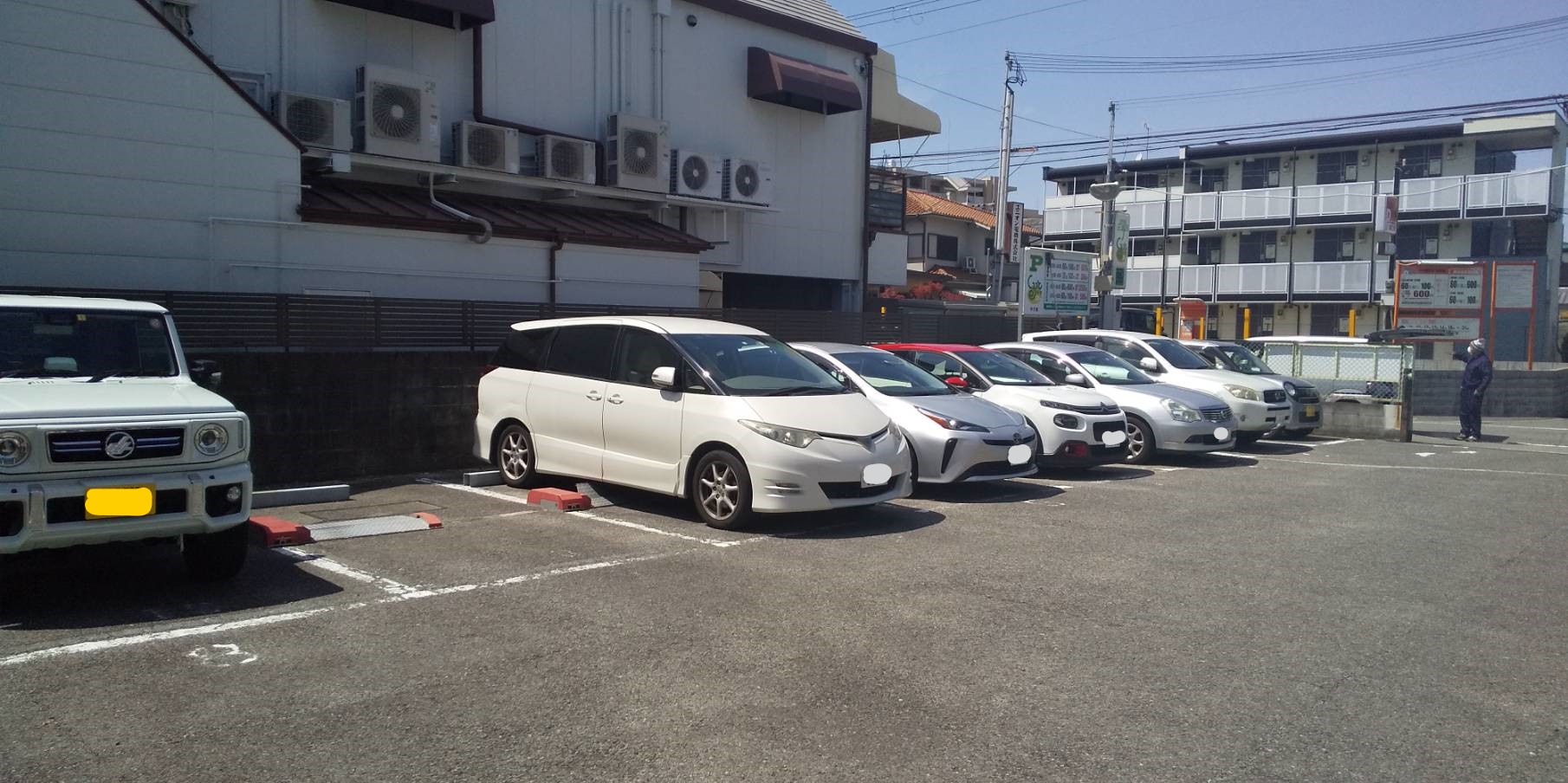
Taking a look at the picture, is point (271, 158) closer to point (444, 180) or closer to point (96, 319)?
point (444, 180)

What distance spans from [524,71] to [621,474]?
9806mm

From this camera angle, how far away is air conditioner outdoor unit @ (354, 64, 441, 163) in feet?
47.0

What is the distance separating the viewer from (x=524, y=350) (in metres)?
10.5

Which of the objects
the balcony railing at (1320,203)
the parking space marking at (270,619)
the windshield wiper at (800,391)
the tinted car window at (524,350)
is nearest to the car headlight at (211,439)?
the parking space marking at (270,619)

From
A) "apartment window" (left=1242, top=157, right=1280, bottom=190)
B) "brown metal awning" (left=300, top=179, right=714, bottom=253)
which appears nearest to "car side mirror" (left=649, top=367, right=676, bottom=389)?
"brown metal awning" (left=300, top=179, right=714, bottom=253)

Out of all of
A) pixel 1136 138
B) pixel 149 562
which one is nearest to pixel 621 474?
pixel 149 562

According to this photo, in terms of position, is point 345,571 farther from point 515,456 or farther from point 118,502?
point 515,456

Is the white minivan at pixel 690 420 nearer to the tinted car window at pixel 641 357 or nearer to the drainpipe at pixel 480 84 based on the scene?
the tinted car window at pixel 641 357

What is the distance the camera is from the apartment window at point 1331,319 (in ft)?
124

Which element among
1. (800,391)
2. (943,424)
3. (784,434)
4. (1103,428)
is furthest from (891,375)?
(784,434)

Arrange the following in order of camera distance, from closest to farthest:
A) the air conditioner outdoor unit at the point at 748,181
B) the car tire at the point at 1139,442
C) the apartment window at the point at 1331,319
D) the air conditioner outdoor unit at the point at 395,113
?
the car tire at the point at 1139,442 < the air conditioner outdoor unit at the point at 395,113 < the air conditioner outdoor unit at the point at 748,181 < the apartment window at the point at 1331,319

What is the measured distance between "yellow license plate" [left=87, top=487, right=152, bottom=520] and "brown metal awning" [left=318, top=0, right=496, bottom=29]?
10.6 m

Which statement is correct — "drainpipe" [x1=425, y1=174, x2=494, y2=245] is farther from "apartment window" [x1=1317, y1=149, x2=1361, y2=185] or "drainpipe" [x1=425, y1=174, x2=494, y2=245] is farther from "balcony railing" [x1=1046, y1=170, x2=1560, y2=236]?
"apartment window" [x1=1317, y1=149, x2=1361, y2=185]

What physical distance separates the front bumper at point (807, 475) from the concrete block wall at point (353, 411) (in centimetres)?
495
